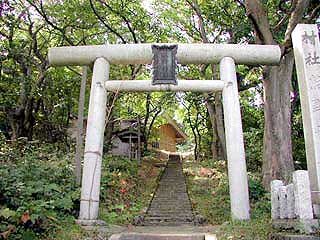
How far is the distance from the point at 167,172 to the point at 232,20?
858cm

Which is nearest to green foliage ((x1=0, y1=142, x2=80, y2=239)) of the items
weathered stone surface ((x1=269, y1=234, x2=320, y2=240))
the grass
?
the grass

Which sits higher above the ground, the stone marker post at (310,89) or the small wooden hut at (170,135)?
the small wooden hut at (170,135)

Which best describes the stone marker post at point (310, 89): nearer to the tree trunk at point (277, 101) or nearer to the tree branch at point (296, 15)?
the tree branch at point (296, 15)

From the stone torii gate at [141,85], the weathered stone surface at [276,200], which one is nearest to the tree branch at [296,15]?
the stone torii gate at [141,85]

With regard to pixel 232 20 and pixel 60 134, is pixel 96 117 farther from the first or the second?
pixel 60 134

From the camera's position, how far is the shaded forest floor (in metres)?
5.80

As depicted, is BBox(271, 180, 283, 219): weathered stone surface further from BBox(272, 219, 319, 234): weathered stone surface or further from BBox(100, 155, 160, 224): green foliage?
BBox(100, 155, 160, 224): green foliage

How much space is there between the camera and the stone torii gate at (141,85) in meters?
7.33

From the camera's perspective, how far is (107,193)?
402 inches

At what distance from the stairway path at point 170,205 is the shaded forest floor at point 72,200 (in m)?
0.30

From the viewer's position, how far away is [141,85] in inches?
315

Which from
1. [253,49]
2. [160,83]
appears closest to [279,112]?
[253,49]

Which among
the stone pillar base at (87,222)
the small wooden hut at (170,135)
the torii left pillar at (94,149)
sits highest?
the small wooden hut at (170,135)

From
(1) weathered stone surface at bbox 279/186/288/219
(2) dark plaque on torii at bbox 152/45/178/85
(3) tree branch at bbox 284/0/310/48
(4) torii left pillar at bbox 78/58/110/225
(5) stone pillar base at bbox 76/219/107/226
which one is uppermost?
(3) tree branch at bbox 284/0/310/48
